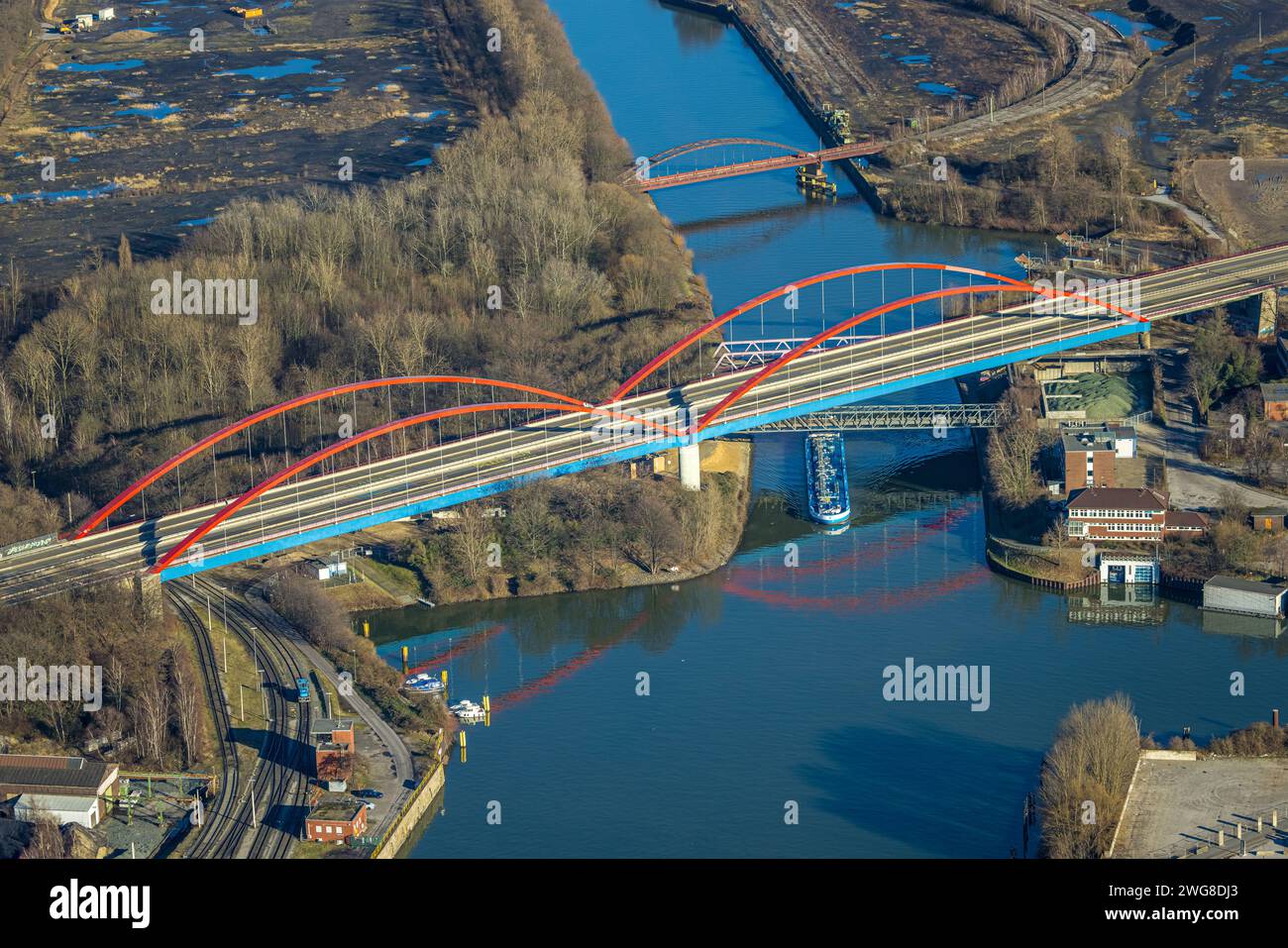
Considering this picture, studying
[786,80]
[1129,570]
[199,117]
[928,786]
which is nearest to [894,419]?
[1129,570]

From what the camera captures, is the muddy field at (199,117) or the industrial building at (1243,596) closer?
the industrial building at (1243,596)

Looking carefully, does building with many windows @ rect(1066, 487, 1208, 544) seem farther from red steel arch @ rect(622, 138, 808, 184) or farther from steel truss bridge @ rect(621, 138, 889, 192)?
red steel arch @ rect(622, 138, 808, 184)

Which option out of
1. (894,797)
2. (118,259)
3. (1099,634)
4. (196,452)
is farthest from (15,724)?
(118,259)

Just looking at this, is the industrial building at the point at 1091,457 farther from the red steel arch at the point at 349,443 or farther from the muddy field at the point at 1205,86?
the muddy field at the point at 1205,86

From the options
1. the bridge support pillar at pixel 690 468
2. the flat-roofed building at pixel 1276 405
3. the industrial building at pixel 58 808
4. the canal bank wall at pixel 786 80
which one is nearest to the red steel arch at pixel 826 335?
the bridge support pillar at pixel 690 468

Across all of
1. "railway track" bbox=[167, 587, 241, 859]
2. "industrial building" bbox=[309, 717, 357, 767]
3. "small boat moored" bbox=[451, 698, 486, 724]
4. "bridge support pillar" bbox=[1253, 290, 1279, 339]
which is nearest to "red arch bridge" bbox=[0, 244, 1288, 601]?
"bridge support pillar" bbox=[1253, 290, 1279, 339]

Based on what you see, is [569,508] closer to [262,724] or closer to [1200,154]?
[262,724]

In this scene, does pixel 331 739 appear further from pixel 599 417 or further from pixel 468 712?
pixel 599 417
